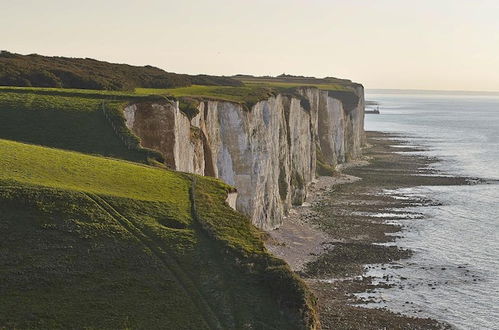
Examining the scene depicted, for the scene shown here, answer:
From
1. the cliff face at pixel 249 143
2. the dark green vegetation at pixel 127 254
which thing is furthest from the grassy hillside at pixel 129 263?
the cliff face at pixel 249 143

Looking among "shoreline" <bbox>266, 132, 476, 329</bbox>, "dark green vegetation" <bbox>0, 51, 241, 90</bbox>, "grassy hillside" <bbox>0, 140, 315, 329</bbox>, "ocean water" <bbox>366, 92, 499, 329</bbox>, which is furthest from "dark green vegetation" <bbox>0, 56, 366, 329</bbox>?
"dark green vegetation" <bbox>0, 51, 241, 90</bbox>

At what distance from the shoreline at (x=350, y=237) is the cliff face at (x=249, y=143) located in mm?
3016

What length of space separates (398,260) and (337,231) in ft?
34.9

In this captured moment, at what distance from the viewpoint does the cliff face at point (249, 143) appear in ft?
134

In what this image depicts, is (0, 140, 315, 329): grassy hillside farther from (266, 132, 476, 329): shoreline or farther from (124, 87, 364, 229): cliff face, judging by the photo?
(266, 132, 476, 329): shoreline

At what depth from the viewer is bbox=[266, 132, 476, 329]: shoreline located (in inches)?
1535

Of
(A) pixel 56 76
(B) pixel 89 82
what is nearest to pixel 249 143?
(B) pixel 89 82

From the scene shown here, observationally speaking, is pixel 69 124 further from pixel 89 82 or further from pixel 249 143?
pixel 249 143

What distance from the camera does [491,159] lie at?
409 feet

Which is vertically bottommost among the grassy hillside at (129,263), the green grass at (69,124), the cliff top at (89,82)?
the grassy hillside at (129,263)

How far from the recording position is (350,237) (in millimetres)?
59719

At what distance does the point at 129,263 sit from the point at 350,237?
3950 cm

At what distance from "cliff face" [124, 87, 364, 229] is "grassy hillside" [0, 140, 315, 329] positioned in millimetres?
13176

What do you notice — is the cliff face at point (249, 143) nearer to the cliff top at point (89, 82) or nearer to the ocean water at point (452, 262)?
the cliff top at point (89, 82)
